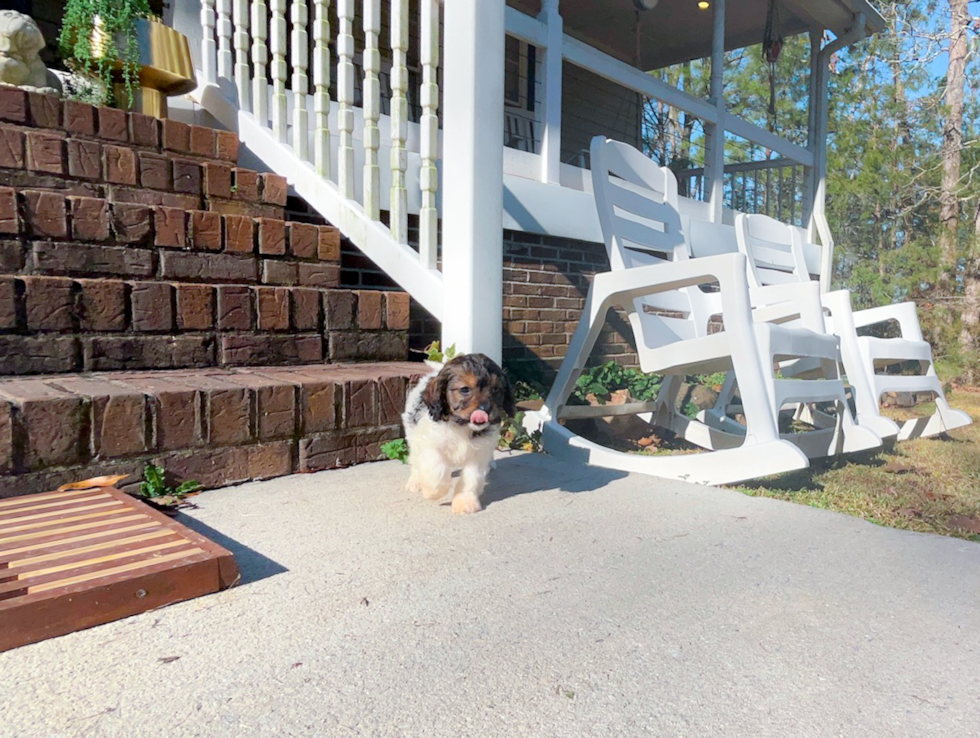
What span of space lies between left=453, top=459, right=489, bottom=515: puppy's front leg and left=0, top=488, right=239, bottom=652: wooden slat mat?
821mm

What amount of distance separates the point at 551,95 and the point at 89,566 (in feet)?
14.4

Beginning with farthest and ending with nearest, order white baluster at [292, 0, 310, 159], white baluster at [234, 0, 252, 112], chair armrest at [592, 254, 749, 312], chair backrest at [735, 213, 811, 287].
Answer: chair backrest at [735, 213, 811, 287], white baluster at [234, 0, 252, 112], white baluster at [292, 0, 310, 159], chair armrest at [592, 254, 749, 312]

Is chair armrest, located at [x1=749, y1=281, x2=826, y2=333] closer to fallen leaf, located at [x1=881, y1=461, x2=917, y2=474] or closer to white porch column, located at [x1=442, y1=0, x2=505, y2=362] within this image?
fallen leaf, located at [x1=881, y1=461, x2=917, y2=474]

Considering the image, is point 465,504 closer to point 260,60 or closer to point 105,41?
point 260,60

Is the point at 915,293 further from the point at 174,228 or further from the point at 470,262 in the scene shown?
the point at 174,228

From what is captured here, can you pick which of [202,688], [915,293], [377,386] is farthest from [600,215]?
[915,293]

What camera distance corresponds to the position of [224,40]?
152 inches

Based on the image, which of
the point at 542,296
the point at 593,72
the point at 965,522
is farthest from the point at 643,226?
the point at 593,72

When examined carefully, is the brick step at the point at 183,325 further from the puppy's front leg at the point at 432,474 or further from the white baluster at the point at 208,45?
the white baluster at the point at 208,45

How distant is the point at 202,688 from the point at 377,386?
164 centimetres

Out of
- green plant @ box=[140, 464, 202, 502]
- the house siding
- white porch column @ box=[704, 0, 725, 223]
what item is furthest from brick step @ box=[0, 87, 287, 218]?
the house siding

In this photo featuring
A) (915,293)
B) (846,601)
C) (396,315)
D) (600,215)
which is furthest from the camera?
(915,293)

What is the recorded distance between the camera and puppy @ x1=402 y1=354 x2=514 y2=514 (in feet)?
6.97

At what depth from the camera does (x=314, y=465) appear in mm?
2525
